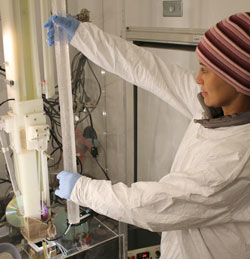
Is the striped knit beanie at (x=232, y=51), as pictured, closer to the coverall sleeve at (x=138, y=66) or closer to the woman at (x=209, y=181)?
the woman at (x=209, y=181)

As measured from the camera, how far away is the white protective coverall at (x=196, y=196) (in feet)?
3.24

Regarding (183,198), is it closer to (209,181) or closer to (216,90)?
(209,181)

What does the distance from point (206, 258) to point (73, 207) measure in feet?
1.55

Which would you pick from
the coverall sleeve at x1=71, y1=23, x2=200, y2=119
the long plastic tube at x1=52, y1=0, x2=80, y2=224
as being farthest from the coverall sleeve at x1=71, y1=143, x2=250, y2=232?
the coverall sleeve at x1=71, y1=23, x2=200, y2=119

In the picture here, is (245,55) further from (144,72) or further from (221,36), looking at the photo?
(144,72)

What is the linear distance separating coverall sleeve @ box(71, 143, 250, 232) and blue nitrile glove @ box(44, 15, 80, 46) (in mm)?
490

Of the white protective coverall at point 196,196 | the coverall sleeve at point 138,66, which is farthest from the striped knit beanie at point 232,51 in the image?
the coverall sleeve at point 138,66

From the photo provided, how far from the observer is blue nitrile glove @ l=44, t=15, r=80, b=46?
3.64 ft

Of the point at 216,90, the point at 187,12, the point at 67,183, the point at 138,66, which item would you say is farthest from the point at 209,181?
the point at 187,12

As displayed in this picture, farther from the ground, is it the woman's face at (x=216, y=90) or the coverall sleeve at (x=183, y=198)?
the woman's face at (x=216, y=90)

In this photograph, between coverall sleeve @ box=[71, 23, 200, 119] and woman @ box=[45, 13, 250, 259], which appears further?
coverall sleeve @ box=[71, 23, 200, 119]

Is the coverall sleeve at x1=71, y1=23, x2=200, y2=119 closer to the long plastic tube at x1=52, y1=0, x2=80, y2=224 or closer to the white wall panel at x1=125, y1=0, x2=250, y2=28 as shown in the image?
the long plastic tube at x1=52, y1=0, x2=80, y2=224

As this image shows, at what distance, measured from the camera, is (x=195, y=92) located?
134 centimetres

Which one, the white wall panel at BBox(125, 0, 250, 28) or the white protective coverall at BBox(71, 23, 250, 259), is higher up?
the white wall panel at BBox(125, 0, 250, 28)
